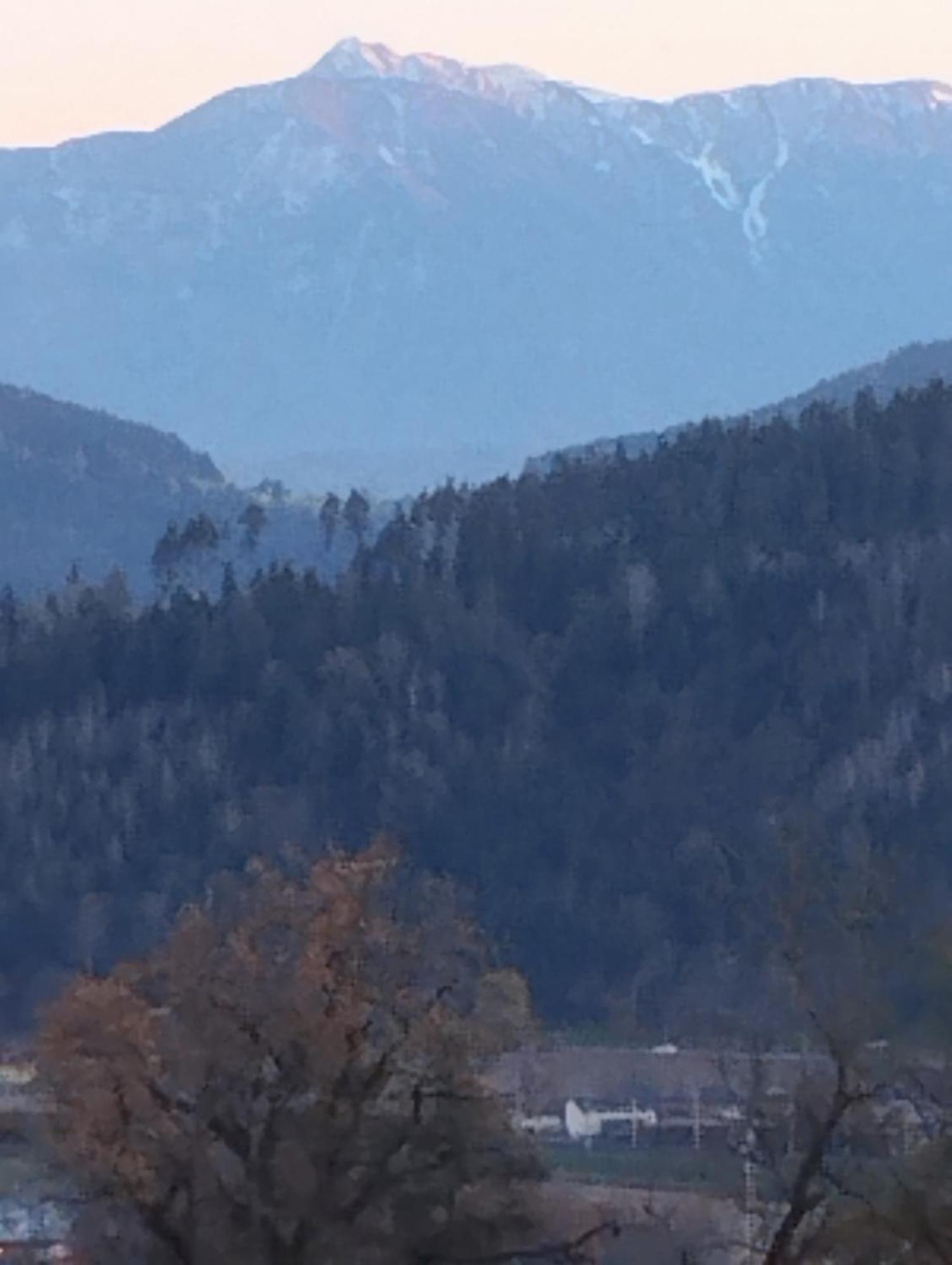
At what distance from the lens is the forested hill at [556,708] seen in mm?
74188

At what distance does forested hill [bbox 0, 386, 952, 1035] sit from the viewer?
2921 inches

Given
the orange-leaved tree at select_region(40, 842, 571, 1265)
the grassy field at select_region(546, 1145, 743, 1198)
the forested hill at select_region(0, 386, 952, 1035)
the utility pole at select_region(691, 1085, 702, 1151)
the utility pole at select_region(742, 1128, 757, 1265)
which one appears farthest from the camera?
the forested hill at select_region(0, 386, 952, 1035)

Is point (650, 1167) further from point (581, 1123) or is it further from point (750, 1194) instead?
point (750, 1194)

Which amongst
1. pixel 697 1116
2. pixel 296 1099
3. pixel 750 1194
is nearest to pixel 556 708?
pixel 697 1116

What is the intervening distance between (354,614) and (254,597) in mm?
4117

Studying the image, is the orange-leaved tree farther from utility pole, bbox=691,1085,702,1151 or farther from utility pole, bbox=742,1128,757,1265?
utility pole, bbox=691,1085,702,1151

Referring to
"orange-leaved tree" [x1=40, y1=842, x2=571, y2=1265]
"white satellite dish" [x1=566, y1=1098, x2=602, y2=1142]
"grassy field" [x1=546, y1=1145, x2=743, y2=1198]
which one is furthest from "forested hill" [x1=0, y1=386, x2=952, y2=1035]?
"orange-leaved tree" [x1=40, y1=842, x2=571, y2=1265]

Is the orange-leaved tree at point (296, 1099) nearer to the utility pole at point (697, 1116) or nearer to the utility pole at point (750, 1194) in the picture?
the utility pole at point (750, 1194)

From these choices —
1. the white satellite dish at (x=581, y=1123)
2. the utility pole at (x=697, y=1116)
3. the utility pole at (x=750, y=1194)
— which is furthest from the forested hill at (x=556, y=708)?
the utility pole at (x=750, y=1194)

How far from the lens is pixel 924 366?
194 m

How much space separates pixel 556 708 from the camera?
85250mm

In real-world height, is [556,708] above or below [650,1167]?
above

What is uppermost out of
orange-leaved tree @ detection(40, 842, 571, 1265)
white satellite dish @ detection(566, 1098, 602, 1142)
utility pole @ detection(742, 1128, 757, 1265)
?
orange-leaved tree @ detection(40, 842, 571, 1265)

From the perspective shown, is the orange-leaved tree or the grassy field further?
the grassy field
